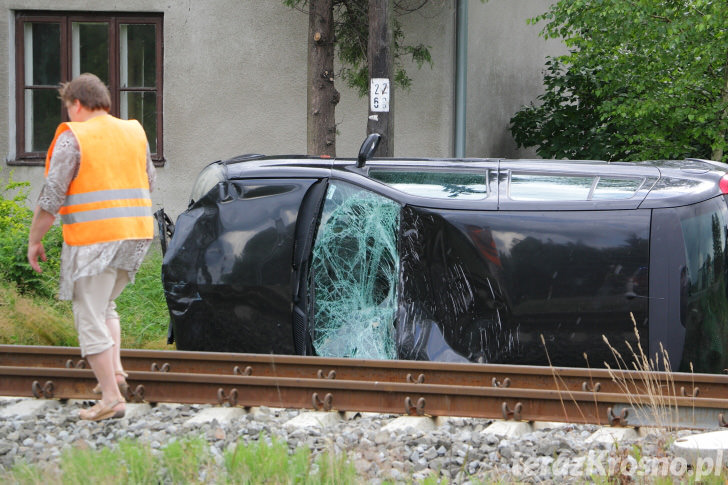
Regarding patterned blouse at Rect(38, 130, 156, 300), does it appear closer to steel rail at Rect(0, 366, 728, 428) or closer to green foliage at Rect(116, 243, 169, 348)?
steel rail at Rect(0, 366, 728, 428)

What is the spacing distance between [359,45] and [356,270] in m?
6.55

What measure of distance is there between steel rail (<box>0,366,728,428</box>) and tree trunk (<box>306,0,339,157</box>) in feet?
19.3

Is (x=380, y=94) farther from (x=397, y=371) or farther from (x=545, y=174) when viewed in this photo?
(x=397, y=371)

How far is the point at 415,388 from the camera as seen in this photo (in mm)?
4891

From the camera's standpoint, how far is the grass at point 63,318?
721cm

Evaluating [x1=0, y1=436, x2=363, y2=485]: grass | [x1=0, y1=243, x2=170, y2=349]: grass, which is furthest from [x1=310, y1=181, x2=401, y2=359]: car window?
[x1=0, y1=243, x2=170, y2=349]: grass

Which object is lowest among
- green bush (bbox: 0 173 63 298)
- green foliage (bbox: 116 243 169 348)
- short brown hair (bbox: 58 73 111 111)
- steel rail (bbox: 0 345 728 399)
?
green foliage (bbox: 116 243 169 348)

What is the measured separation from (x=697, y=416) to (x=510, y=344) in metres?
1.17

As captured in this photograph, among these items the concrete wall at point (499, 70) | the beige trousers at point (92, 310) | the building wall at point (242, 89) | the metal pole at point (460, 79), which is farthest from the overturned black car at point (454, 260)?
the concrete wall at point (499, 70)

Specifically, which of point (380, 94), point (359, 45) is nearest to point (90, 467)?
point (380, 94)

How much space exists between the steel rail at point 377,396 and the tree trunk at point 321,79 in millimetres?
5874

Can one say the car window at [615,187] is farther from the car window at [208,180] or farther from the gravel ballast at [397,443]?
the car window at [208,180]

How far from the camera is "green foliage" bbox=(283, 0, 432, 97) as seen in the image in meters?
11.7

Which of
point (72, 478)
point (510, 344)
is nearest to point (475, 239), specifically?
point (510, 344)
